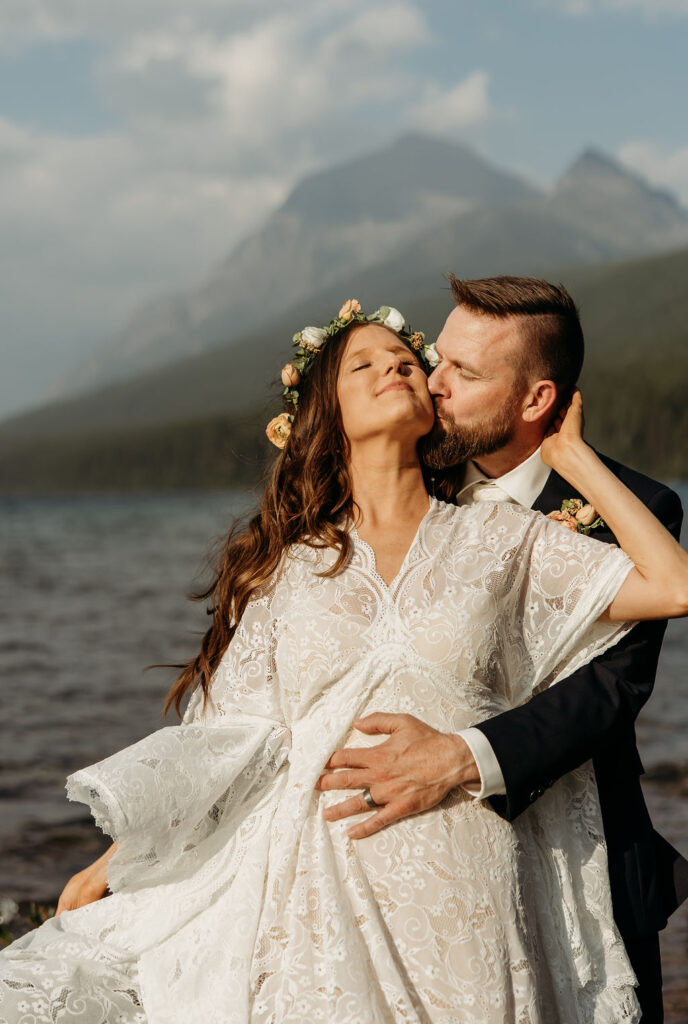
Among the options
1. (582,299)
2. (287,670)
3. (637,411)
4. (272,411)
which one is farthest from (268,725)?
(582,299)

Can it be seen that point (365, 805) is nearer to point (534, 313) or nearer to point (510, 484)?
point (510, 484)

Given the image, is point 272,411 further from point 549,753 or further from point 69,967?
point 69,967

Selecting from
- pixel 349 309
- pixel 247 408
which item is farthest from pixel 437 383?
pixel 247 408

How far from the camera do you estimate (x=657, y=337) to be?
14375 centimetres

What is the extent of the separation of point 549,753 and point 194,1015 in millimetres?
1105

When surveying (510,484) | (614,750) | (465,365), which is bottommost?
(614,750)

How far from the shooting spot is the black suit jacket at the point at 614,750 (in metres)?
2.88

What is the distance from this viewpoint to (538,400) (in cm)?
378

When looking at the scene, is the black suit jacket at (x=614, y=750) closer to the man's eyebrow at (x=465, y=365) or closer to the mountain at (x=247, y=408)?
the man's eyebrow at (x=465, y=365)

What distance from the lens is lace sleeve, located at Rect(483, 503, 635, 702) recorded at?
10.1 feet

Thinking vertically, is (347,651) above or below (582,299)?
below

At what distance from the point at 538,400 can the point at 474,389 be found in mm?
241

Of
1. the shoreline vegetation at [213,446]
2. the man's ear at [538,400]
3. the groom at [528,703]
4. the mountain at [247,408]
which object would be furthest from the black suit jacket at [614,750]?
the shoreline vegetation at [213,446]

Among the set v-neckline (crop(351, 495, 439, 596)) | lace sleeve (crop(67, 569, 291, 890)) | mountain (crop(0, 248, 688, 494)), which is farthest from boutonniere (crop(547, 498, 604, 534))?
mountain (crop(0, 248, 688, 494))
